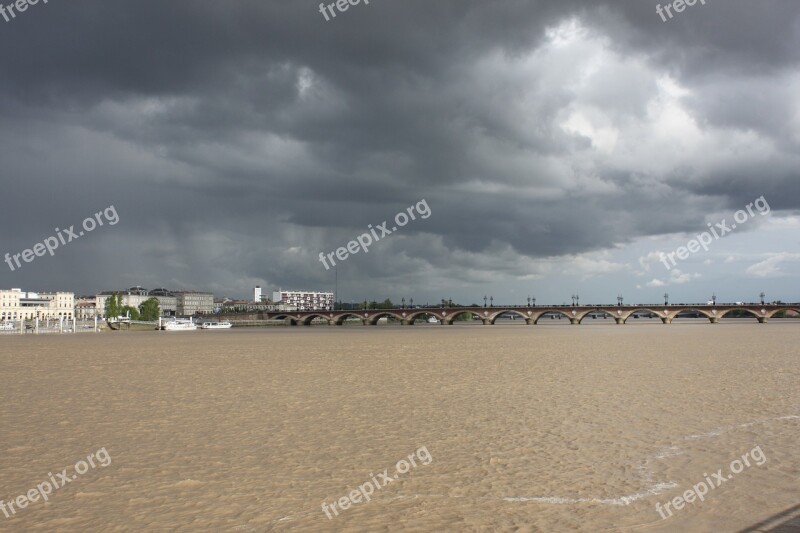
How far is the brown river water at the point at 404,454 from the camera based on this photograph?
747cm

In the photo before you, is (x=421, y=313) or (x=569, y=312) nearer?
(x=569, y=312)

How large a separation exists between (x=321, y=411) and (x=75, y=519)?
794 cm

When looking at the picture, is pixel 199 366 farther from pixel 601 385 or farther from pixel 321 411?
pixel 601 385

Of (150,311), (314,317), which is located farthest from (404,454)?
(150,311)

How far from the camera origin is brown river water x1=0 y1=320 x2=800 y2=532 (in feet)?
24.5

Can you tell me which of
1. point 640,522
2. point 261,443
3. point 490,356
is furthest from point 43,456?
point 490,356

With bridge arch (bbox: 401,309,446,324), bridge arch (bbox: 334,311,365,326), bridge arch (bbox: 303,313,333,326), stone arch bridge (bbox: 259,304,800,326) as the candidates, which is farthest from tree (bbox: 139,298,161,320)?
bridge arch (bbox: 401,309,446,324)

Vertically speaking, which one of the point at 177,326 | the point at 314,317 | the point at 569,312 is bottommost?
the point at 177,326

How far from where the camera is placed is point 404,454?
34.8 ft

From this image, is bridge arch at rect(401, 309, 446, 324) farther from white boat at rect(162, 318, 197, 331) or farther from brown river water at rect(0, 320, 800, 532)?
brown river water at rect(0, 320, 800, 532)

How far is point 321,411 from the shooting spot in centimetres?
1511

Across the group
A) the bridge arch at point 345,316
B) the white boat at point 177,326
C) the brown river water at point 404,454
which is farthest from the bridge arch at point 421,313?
the brown river water at point 404,454

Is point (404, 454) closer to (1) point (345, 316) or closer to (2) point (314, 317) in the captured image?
(1) point (345, 316)

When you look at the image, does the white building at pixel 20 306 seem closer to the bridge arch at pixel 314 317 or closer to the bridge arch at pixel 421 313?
the bridge arch at pixel 314 317
